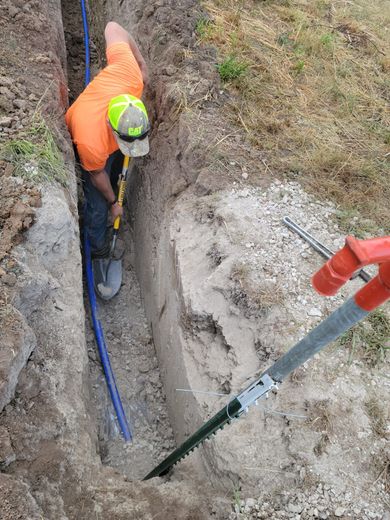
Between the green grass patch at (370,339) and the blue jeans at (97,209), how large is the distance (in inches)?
94.7

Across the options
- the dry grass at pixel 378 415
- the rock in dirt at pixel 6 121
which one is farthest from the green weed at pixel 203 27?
the dry grass at pixel 378 415

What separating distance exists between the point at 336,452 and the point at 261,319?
2.90 feet

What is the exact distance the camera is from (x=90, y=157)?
375 centimetres

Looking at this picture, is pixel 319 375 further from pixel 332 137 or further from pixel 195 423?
pixel 332 137

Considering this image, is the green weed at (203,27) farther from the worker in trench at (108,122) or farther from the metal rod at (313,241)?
the metal rod at (313,241)

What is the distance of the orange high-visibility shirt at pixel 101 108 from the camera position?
12.1 ft

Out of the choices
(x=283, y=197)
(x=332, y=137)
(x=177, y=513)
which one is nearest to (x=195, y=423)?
(x=177, y=513)

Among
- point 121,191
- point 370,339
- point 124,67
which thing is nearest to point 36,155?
point 121,191

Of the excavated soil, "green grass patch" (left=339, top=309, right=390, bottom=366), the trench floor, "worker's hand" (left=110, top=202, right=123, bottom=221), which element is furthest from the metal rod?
the trench floor

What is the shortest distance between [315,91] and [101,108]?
82.9 inches

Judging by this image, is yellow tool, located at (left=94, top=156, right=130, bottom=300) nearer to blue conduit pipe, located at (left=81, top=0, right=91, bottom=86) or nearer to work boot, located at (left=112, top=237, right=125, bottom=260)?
work boot, located at (left=112, top=237, right=125, bottom=260)

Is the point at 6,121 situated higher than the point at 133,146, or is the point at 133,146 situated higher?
the point at 133,146

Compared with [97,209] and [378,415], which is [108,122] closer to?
[97,209]

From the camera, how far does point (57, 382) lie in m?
2.72
